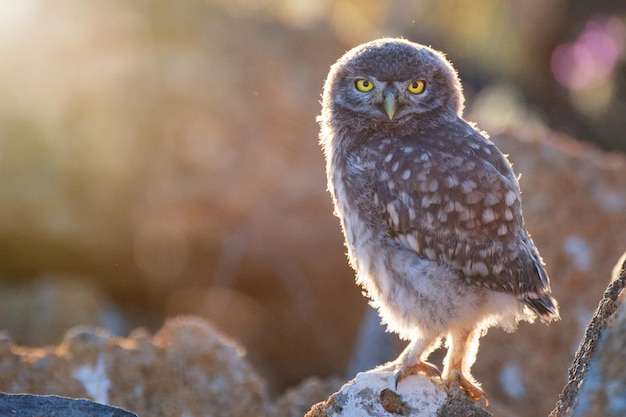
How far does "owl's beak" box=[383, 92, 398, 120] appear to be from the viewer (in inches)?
176

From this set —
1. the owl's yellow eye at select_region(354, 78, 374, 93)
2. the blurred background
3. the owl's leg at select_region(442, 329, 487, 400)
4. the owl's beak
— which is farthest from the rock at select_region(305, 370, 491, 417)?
the blurred background

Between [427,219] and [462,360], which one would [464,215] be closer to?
[427,219]

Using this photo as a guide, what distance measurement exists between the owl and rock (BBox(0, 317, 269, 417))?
3.65 feet

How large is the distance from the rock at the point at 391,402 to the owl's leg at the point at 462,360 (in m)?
0.15

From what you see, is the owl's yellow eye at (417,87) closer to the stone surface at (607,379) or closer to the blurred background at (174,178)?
the stone surface at (607,379)

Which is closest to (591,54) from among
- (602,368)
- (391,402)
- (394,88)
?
(394,88)

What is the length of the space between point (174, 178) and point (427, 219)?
5316mm

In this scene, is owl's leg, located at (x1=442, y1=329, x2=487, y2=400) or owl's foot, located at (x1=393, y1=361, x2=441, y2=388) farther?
owl's leg, located at (x1=442, y1=329, x2=487, y2=400)

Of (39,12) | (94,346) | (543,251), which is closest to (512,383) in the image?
(543,251)

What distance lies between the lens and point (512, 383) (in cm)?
645

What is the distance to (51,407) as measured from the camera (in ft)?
11.1

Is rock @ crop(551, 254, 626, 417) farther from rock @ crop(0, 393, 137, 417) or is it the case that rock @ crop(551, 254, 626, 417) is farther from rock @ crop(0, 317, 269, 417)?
rock @ crop(0, 317, 269, 417)

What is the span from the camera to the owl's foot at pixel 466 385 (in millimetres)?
4223

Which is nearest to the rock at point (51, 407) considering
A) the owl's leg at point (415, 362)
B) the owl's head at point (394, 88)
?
the owl's leg at point (415, 362)
